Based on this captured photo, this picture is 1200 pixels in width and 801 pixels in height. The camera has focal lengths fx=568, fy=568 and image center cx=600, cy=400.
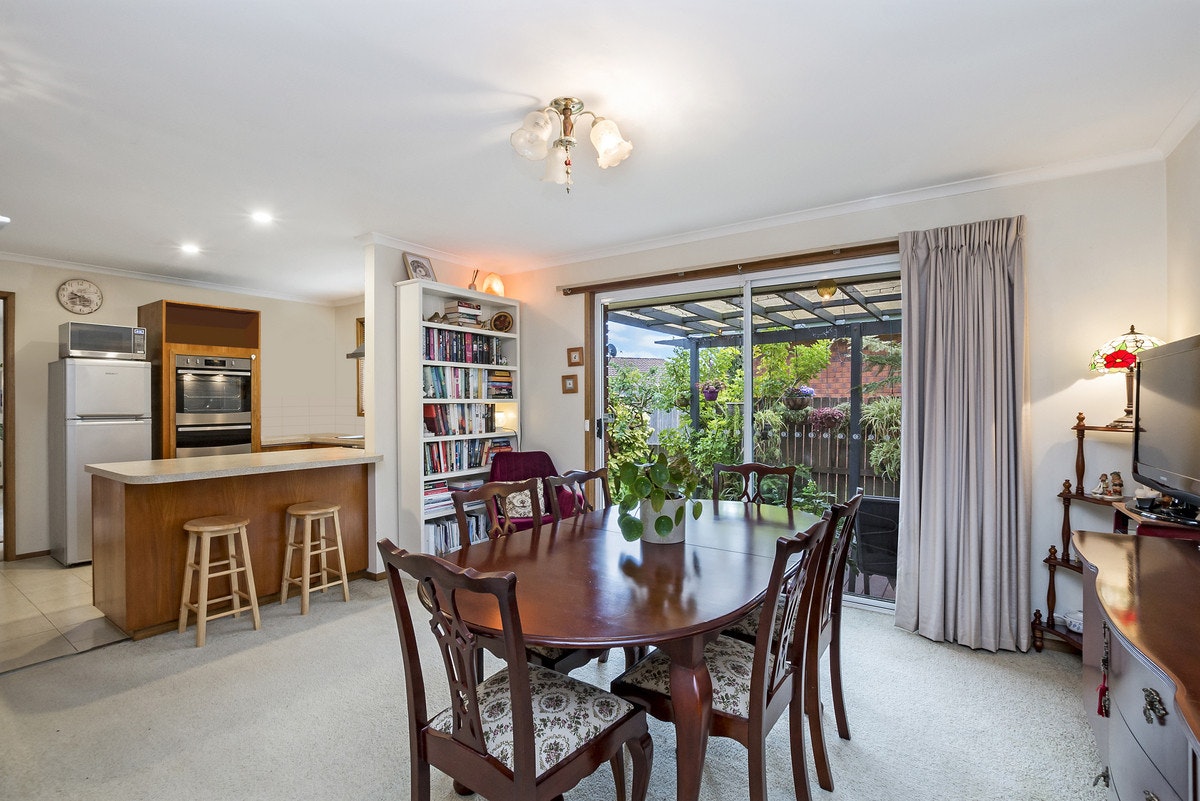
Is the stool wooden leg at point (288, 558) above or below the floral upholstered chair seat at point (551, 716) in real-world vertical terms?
below

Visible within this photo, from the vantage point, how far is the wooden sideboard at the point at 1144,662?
1.09 m

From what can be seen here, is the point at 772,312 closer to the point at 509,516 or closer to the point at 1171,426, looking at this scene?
the point at 1171,426

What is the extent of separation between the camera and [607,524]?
2.58 meters

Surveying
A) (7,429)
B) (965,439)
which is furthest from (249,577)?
(965,439)

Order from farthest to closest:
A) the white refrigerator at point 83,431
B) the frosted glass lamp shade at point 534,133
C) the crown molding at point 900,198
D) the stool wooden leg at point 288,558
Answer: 1. the white refrigerator at point 83,431
2. the stool wooden leg at point 288,558
3. the crown molding at point 900,198
4. the frosted glass lamp shade at point 534,133

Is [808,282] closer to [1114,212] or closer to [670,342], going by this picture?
[670,342]

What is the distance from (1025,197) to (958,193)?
312 millimetres

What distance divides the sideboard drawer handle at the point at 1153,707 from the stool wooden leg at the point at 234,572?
379 cm

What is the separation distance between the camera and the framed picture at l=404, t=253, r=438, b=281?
4348mm

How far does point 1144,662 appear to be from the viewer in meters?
1.13

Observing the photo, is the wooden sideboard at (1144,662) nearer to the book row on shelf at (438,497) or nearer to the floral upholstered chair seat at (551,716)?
the floral upholstered chair seat at (551,716)

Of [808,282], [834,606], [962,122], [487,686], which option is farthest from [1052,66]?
[487,686]

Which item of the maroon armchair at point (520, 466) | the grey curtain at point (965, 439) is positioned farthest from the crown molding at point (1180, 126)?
the maroon armchair at point (520, 466)

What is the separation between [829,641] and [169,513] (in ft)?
11.6
